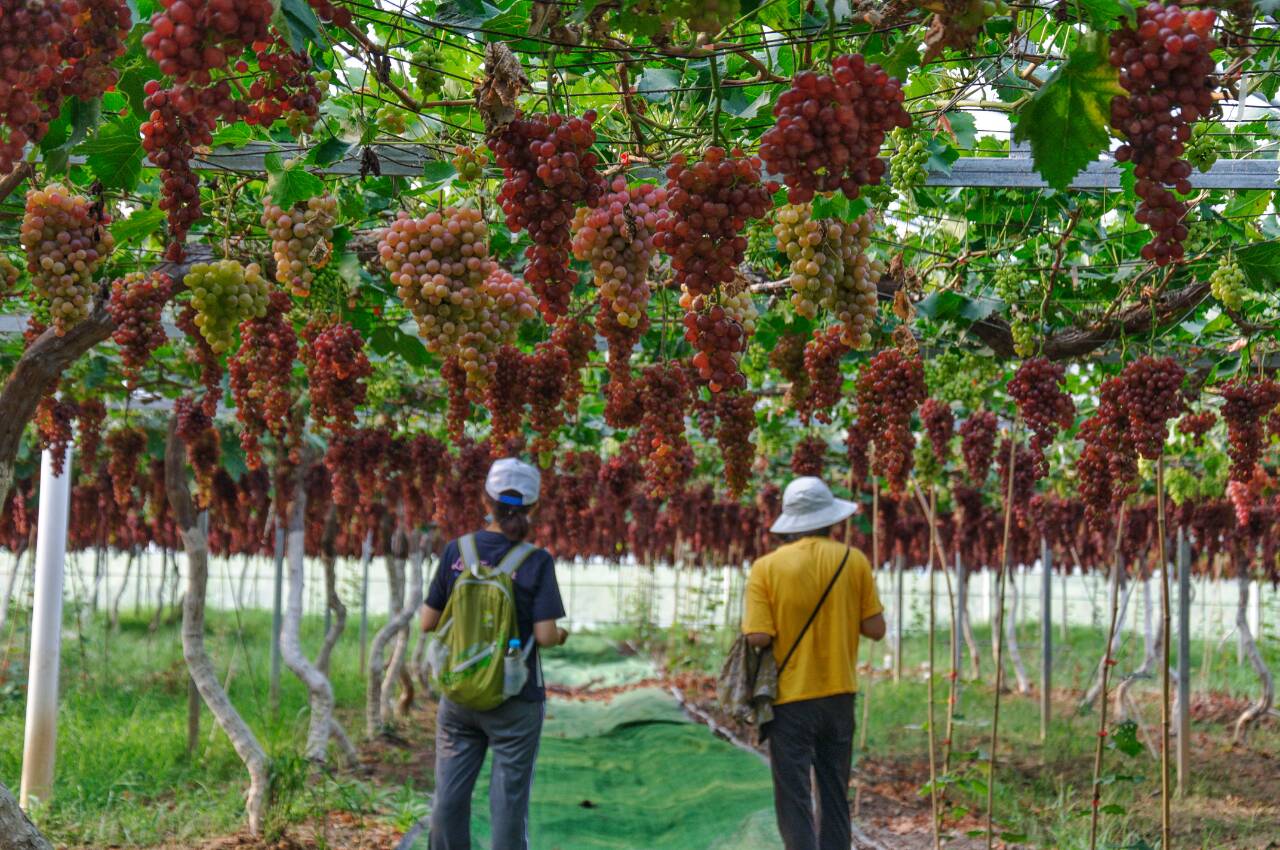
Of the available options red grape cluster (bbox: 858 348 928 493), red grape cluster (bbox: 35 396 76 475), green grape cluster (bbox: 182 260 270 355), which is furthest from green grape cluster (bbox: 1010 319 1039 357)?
red grape cluster (bbox: 35 396 76 475)

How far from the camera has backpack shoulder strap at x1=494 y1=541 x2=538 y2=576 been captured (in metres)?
4.63

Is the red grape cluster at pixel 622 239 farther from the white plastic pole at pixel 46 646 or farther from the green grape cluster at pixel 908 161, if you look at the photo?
the white plastic pole at pixel 46 646

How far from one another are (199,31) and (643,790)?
7.33 metres

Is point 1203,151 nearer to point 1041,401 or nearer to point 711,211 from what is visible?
point 1041,401

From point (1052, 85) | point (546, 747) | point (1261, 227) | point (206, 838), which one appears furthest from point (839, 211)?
point (546, 747)

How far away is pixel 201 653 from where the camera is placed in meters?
6.14

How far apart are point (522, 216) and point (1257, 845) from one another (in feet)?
20.9

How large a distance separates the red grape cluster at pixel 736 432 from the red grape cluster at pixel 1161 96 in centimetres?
289

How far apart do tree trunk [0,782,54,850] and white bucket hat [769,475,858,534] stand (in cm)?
314

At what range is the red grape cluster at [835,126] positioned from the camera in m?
1.64

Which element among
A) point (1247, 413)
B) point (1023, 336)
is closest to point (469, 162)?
point (1023, 336)

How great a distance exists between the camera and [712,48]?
2051 mm

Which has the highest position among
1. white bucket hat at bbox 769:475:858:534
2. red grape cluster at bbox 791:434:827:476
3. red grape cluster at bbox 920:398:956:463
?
red grape cluster at bbox 920:398:956:463

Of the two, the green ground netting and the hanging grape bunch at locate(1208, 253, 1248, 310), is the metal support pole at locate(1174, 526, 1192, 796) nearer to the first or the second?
the green ground netting
